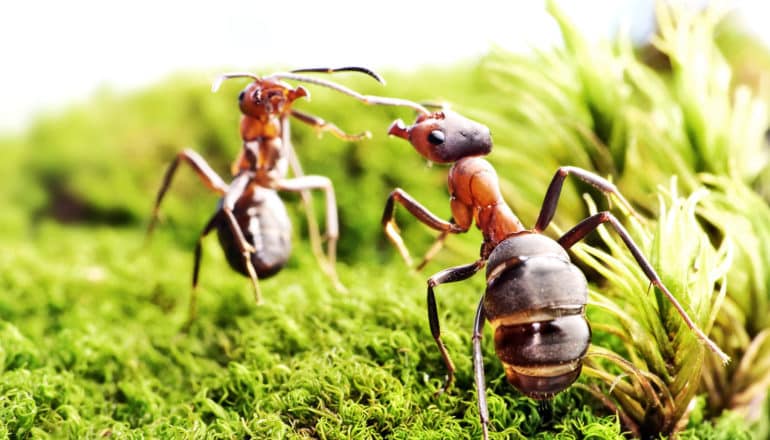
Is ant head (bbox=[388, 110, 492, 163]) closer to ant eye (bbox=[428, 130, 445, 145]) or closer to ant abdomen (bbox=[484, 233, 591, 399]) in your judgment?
ant eye (bbox=[428, 130, 445, 145])

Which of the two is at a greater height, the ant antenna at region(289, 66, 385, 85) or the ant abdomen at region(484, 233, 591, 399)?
the ant antenna at region(289, 66, 385, 85)

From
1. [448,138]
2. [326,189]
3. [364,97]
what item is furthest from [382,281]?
[364,97]

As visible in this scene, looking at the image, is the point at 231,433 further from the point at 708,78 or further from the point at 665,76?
the point at 665,76

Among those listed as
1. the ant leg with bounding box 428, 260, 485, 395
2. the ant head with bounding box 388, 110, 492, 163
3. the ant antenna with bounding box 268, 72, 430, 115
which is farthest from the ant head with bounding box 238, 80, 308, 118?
Result: the ant leg with bounding box 428, 260, 485, 395

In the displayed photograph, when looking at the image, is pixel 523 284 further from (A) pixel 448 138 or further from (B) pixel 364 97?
(B) pixel 364 97

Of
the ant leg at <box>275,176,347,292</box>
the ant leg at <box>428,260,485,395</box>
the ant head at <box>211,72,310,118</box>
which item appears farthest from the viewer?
the ant leg at <box>275,176,347,292</box>

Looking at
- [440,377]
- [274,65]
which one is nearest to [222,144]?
[274,65]
